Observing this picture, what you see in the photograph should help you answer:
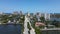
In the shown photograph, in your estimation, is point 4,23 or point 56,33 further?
point 4,23

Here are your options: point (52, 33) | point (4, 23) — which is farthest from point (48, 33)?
point (4, 23)

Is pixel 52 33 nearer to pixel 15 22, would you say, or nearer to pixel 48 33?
pixel 48 33

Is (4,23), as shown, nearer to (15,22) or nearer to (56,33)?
(15,22)

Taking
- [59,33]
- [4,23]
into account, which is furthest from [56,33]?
[4,23]

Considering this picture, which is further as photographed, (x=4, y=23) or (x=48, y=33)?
(x=4, y=23)

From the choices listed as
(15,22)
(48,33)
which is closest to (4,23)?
(15,22)

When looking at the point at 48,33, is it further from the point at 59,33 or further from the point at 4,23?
the point at 4,23

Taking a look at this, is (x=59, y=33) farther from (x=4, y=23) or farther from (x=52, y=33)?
(x=4, y=23)

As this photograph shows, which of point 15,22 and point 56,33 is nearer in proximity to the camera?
point 56,33
